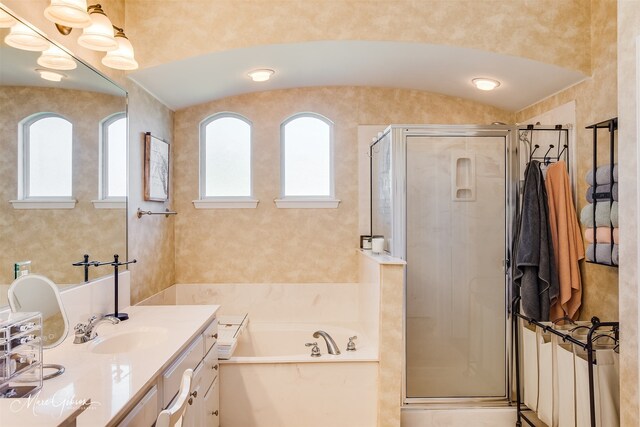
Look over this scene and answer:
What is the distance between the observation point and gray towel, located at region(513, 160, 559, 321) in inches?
105

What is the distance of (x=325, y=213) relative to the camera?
369cm

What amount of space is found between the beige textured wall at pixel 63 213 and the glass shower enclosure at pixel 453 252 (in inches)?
70.9

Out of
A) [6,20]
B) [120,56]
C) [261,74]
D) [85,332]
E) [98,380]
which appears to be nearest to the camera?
[98,380]

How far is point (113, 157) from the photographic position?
2494 mm

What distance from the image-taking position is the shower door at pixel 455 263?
2920mm

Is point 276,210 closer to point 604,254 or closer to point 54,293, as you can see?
point 54,293

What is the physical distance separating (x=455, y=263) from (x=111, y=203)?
2256 mm

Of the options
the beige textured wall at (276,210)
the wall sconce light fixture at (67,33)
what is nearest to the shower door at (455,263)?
the beige textured wall at (276,210)

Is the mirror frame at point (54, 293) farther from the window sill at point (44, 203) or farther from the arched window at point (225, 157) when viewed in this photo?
the arched window at point (225, 157)

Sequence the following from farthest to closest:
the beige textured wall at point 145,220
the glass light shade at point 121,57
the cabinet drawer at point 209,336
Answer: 1. the beige textured wall at point 145,220
2. the cabinet drawer at point 209,336
3. the glass light shade at point 121,57

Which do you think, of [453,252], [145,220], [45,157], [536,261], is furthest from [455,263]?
[45,157]

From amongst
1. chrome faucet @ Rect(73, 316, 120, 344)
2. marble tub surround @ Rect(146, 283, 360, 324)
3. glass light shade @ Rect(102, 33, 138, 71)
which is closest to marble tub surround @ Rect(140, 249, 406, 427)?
marble tub surround @ Rect(146, 283, 360, 324)

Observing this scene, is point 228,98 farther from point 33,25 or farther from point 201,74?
point 33,25

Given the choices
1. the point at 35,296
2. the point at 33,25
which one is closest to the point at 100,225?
the point at 35,296
